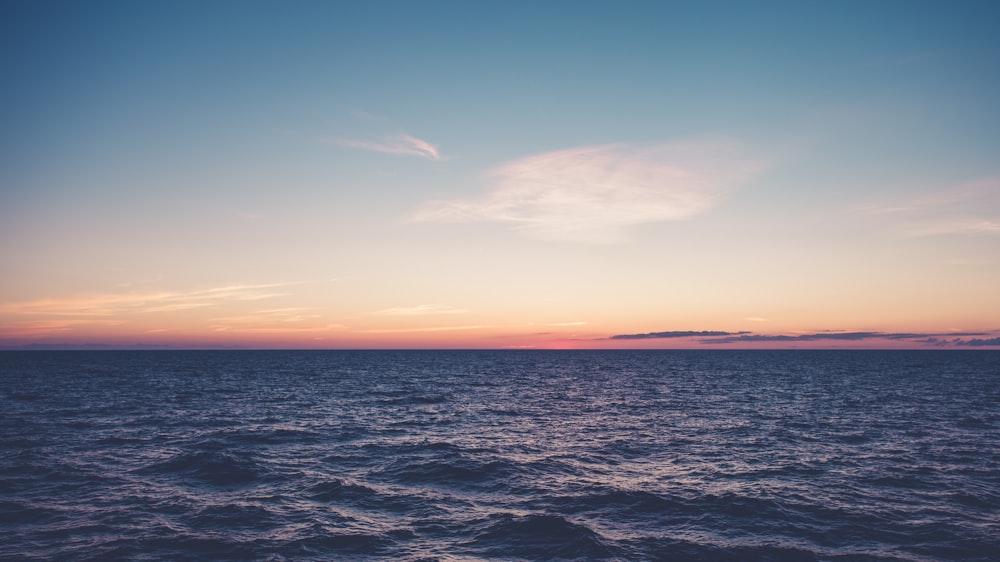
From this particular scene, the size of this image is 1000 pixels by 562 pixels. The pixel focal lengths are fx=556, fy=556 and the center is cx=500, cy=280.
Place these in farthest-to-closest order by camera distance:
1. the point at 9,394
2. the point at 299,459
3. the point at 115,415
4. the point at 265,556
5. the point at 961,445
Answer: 1. the point at 9,394
2. the point at 115,415
3. the point at 961,445
4. the point at 299,459
5. the point at 265,556

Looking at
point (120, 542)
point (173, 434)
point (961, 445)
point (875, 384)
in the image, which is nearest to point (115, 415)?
point (173, 434)

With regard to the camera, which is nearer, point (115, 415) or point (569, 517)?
point (569, 517)

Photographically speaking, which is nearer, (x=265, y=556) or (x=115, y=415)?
(x=265, y=556)

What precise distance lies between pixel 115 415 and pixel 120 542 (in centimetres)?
3549

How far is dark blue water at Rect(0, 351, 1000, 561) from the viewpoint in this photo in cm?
1933

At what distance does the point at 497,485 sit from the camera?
26734mm

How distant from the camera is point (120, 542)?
1908 cm

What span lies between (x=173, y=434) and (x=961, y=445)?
52720mm

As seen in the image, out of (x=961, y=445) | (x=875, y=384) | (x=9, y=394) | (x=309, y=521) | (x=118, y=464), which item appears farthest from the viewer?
(x=875, y=384)

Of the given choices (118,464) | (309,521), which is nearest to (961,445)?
(309,521)

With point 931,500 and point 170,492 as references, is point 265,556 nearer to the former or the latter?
point 170,492

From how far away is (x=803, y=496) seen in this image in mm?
24719

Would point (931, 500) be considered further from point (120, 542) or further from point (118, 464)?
point (118, 464)

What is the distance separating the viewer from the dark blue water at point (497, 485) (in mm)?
19328
